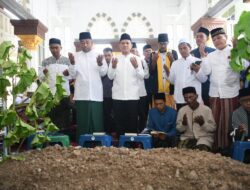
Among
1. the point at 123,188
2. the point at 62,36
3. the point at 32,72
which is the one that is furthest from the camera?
the point at 62,36

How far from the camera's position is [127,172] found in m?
2.18

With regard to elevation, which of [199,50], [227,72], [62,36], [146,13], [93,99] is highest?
[146,13]

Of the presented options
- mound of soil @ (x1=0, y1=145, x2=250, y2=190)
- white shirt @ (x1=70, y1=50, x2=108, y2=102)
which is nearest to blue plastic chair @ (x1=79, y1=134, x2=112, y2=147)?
white shirt @ (x1=70, y1=50, x2=108, y2=102)

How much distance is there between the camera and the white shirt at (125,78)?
4.73 metres

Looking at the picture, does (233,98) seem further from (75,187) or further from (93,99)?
(75,187)

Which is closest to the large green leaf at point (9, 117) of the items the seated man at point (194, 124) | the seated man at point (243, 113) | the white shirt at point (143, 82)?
the seated man at point (194, 124)

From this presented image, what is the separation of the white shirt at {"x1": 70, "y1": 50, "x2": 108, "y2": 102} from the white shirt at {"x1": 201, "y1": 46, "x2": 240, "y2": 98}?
1392mm

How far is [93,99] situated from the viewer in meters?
4.68

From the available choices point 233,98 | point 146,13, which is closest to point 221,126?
point 233,98

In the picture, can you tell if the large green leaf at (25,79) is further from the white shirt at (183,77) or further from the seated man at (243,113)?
the white shirt at (183,77)

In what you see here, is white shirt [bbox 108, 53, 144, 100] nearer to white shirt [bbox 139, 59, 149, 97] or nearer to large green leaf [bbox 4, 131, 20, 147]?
white shirt [bbox 139, 59, 149, 97]

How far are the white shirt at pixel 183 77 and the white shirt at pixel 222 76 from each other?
1.26 ft

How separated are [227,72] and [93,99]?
1.71 metres

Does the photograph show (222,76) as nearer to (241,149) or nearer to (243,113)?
(243,113)
